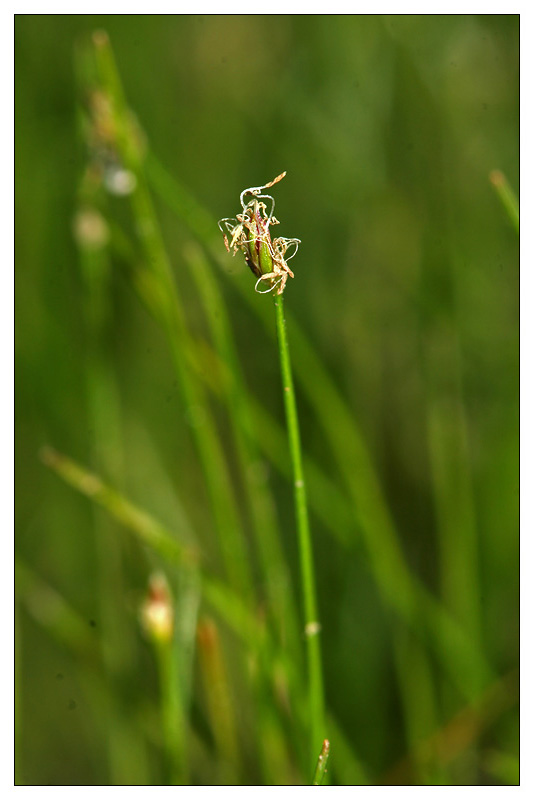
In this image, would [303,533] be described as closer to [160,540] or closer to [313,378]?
[160,540]

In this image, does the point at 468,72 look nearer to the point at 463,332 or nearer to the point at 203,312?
the point at 463,332

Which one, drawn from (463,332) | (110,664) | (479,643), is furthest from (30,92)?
(479,643)

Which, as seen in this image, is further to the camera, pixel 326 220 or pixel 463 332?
pixel 326 220

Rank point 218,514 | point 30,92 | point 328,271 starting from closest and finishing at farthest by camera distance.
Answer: point 218,514 → point 328,271 → point 30,92

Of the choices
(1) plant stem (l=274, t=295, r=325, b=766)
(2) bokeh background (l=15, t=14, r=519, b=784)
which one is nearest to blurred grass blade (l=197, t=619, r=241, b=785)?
→ (2) bokeh background (l=15, t=14, r=519, b=784)

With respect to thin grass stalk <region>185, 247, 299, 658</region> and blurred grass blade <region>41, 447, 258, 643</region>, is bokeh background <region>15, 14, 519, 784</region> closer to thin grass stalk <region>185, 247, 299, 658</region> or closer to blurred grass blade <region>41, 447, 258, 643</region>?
thin grass stalk <region>185, 247, 299, 658</region>

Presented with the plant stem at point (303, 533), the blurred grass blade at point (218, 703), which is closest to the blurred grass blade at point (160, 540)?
the blurred grass blade at point (218, 703)

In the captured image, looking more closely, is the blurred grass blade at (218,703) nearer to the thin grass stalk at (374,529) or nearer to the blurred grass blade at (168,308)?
the blurred grass blade at (168,308)
